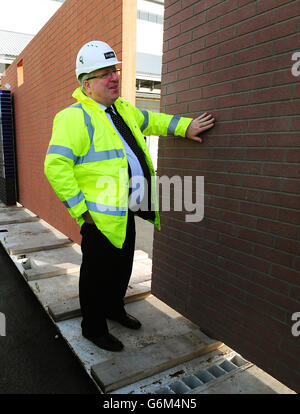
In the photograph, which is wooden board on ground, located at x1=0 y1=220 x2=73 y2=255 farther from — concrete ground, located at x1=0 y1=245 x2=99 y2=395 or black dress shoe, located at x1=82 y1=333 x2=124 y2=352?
black dress shoe, located at x1=82 y1=333 x2=124 y2=352

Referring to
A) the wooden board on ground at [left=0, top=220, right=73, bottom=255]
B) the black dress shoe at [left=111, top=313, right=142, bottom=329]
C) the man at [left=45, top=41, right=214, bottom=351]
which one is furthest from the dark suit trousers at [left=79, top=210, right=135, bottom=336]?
the wooden board on ground at [left=0, top=220, right=73, bottom=255]

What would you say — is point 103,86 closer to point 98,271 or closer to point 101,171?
point 101,171

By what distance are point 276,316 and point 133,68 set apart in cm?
306

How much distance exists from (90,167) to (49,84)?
174 inches

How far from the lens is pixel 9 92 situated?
900 cm

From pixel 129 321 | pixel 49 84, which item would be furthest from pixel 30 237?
pixel 129 321

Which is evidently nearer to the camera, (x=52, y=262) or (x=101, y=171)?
(x=101, y=171)

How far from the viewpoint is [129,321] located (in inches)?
110

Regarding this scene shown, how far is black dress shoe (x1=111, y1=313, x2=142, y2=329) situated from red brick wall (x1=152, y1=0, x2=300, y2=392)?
49cm

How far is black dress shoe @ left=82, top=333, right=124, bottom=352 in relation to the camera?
8.12 ft

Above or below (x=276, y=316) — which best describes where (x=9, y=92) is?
above

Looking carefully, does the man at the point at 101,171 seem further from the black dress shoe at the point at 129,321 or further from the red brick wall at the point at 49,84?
the red brick wall at the point at 49,84

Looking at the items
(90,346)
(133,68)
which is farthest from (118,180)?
(133,68)

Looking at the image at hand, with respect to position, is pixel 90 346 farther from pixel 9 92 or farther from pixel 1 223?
pixel 9 92
